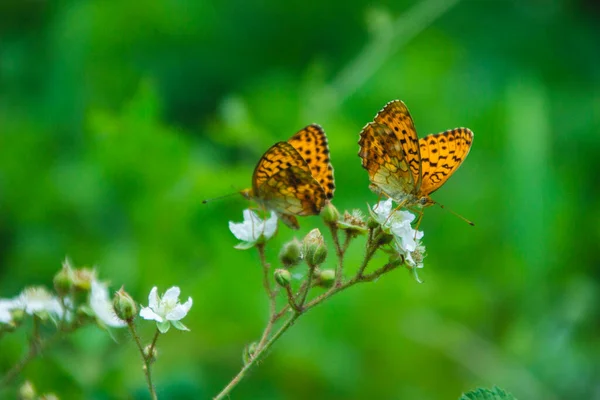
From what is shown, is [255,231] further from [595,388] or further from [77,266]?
[595,388]

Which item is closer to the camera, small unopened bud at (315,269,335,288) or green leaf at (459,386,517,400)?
green leaf at (459,386,517,400)

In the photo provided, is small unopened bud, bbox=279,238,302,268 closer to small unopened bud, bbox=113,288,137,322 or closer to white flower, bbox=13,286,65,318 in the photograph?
small unopened bud, bbox=113,288,137,322

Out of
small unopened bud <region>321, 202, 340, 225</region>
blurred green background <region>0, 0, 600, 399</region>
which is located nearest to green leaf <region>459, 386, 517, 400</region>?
small unopened bud <region>321, 202, 340, 225</region>

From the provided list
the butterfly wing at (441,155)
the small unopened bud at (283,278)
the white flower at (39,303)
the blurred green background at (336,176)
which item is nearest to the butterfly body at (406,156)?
the butterfly wing at (441,155)

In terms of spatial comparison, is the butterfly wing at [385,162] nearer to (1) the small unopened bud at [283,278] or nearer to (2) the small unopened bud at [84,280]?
(1) the small unopened bud at [283,278]

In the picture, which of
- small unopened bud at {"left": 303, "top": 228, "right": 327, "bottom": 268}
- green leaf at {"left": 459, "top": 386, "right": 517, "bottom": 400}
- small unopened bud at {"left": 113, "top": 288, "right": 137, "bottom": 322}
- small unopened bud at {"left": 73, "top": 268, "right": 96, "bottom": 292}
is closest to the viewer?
green leaf at {"left": 459, "top": 386, "right": 517, "bottom": 400}

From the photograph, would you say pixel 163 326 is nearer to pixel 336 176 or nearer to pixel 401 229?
pixel 401 229
